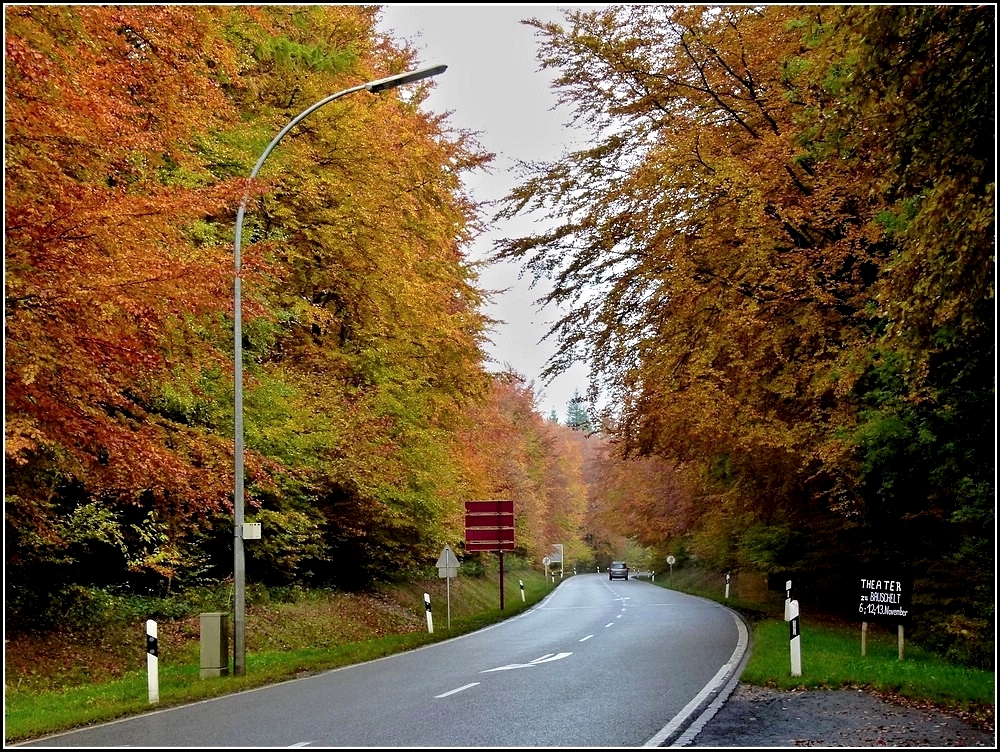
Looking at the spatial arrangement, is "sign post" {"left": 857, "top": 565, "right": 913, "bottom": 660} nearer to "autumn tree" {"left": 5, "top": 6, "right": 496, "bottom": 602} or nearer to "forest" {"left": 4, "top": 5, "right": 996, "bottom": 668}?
"forest" {"left": 4, "top": 5, "right": 996, "bottom": 668}

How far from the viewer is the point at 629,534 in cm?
5247

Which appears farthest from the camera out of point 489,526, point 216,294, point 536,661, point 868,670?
point 489,526

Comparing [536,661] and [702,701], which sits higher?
[702,701]

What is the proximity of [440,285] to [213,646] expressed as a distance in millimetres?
12800

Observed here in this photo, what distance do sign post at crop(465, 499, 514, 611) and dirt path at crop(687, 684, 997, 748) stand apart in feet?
60.6

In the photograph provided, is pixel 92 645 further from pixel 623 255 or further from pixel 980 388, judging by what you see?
pixel 980 388

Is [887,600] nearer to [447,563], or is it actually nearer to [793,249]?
Answer: [793,249]

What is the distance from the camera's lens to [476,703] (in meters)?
10.3

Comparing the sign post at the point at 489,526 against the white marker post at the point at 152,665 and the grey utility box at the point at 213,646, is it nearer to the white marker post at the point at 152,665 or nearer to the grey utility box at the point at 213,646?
the grey utility box at the point at 213,646

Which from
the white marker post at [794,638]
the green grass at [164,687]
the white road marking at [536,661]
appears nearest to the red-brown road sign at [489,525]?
the green grass at [164,687]

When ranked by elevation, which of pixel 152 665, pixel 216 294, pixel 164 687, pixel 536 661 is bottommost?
pixel 536 661

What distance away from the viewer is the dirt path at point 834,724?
25.5 ft

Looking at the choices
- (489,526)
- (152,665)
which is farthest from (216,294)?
(489,526)

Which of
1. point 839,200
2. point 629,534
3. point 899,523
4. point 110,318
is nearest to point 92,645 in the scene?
point 110,318
